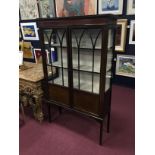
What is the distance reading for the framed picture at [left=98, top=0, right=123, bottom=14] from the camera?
9.11ft

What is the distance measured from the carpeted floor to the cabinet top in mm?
1412

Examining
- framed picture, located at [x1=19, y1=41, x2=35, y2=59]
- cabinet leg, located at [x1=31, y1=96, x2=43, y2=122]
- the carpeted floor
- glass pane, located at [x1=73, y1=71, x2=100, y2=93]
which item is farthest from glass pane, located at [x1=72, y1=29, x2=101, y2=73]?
framed picture, located at [x1=19, y1=41, x2=35, y2=59]

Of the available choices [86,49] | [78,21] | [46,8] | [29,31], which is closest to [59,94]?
[86,49]

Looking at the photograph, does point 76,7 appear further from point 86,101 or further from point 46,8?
point 86,101

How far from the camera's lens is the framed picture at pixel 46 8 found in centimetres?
340

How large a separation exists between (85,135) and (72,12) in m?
2.49

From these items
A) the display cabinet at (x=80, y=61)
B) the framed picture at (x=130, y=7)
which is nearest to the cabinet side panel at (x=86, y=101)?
the display cabinet at (x=80, y=61)

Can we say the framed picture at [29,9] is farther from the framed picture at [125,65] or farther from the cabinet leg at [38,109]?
the cabinet leg at [38,109]

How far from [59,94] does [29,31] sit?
8.45 feet

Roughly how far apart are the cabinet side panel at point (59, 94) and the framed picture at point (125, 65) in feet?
5.40

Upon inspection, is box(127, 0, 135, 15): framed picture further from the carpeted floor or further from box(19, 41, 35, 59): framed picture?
box(19, 41, 35, 59): framed picture

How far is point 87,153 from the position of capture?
1762 mm
